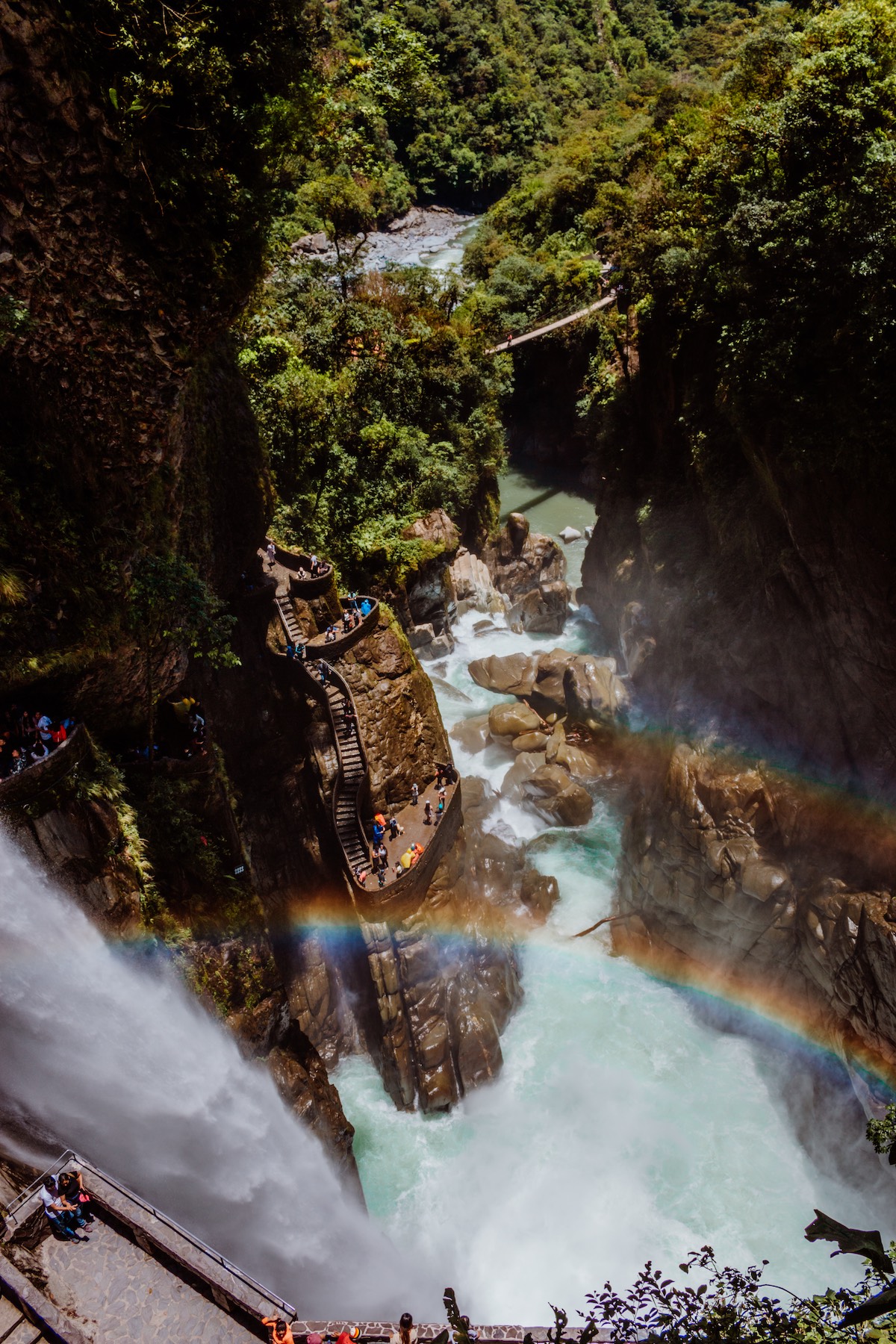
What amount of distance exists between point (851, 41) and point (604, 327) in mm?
21908

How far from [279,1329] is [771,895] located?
1408 centimetres

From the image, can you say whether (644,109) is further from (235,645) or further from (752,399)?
(235,645)

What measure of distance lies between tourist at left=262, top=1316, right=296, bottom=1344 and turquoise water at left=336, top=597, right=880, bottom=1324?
25.9ft

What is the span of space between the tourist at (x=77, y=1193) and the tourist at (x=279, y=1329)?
3.16 metres

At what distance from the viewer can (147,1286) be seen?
10.9m

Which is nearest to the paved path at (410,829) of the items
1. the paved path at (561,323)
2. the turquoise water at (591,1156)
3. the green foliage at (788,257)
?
the turquoise water at (591,1156)

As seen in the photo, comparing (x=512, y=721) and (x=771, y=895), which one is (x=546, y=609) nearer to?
(x=512, y=721)

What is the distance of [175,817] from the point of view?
14750mm

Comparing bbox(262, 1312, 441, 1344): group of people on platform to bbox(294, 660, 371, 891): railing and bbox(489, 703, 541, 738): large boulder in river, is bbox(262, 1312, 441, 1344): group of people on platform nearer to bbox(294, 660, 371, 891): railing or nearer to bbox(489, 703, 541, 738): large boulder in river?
bbox(294, 660, 371, 891): railing

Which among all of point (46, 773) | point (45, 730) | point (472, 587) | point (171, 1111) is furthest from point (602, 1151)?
point (472, 587)

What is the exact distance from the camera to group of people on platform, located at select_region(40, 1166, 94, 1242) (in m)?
11.0

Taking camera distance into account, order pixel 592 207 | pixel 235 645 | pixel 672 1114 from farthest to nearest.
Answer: pixel 592 207 → pixel 235 645 → pixel 672 1114

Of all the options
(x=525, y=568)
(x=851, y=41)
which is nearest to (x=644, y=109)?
(x=525, y=568)

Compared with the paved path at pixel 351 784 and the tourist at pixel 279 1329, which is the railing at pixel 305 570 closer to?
the paved path at pixel 351 784
